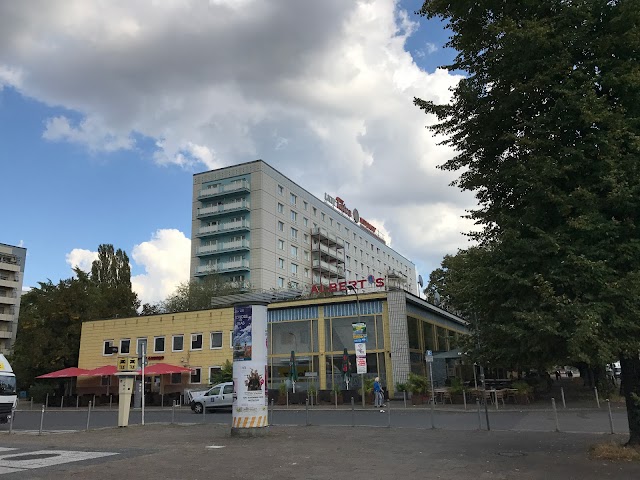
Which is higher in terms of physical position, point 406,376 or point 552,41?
point 552,41

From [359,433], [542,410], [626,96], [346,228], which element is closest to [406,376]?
[542,410]

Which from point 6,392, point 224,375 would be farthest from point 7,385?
point 224,375

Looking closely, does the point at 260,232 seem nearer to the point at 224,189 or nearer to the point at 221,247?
the point at 221,247

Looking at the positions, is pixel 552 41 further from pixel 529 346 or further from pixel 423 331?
pixel 423 331

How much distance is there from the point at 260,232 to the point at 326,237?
14.6 m

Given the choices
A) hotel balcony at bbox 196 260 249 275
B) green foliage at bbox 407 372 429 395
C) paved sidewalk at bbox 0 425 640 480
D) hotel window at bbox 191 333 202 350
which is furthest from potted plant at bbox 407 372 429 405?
hotel balcony at bbox 196 260 249 275

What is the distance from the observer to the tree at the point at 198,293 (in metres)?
61.2

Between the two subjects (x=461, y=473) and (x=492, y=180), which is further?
(x=492, y=180)

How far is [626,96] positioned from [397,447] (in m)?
9.01

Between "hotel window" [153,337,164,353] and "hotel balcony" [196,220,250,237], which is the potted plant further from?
"hotel balcony" [196,220,250,237]

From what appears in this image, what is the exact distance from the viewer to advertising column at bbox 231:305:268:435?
16031 millimetres

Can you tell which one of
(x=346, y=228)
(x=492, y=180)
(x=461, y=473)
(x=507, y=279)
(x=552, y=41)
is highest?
(x=346, y=228)

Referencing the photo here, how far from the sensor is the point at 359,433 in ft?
53.3

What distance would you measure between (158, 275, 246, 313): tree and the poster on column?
143 ft
